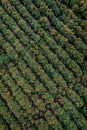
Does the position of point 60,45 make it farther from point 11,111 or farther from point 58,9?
point 11,111

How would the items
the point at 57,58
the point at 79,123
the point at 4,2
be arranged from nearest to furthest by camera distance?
the point at 79,123 → the point at 57,58 → the point at 4,2

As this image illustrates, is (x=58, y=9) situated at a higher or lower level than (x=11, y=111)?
higher

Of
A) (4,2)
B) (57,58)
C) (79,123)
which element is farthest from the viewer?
(4,2)

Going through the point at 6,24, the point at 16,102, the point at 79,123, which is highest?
the point at 6,24

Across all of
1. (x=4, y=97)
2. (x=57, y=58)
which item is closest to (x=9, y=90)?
(x=4, y=97)

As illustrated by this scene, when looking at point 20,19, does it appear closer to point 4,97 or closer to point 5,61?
point 5,61

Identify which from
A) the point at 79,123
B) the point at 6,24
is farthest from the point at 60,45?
the point at 79,123

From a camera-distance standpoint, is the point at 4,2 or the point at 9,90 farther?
the point at 4,2
